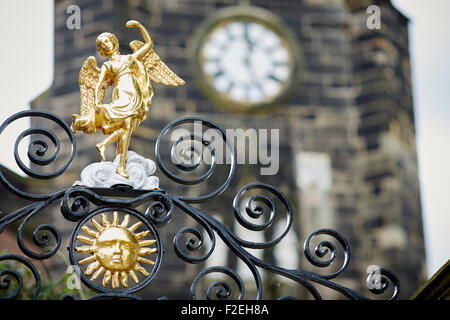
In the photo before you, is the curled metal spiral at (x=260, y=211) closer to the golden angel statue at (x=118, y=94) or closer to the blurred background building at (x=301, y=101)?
the golden angel statue at (x=118, y=94)

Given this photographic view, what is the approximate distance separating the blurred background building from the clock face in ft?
0.05

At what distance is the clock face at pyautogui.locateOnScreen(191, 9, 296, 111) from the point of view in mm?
13719

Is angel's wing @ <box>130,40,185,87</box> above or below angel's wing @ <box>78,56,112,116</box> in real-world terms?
above

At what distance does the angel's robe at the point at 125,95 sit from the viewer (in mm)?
4215

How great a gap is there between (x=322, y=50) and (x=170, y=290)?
4.13 meters

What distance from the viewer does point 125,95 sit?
14.0 feet

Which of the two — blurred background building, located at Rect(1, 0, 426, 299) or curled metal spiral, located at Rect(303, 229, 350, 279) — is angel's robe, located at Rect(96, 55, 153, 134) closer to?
curled metal spiral, located at Rect(303, 229, 350, 279)

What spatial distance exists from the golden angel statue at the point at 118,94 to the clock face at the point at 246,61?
9187 millimetres

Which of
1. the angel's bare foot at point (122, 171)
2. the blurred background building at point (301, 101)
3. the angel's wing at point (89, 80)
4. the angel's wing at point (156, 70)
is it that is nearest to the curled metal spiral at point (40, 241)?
the angel's bare foot at point (122, 171)

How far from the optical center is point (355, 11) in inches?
568

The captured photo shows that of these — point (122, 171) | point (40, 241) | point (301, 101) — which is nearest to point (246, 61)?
point (301, 101)

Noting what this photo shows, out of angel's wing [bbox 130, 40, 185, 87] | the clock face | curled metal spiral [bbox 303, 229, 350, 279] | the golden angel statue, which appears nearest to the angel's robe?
the golden angel statue
